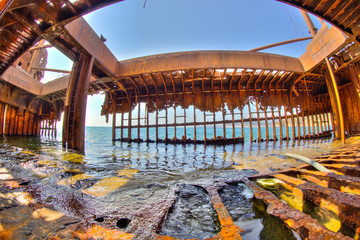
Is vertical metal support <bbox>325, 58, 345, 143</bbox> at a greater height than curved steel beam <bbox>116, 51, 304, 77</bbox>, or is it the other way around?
curved steel beam <bbox>116, 51, 304, 77</bbox>

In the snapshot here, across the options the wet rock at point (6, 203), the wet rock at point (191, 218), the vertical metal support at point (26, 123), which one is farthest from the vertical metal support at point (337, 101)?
the vertical metal support at point (26, 123)

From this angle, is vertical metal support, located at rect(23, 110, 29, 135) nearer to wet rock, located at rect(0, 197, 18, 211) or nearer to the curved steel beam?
the curved steel beam

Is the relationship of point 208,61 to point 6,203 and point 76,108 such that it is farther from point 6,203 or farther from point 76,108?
point 6,203

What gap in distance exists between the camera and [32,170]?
3115 mm

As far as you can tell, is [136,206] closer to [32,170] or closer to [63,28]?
[32,170]

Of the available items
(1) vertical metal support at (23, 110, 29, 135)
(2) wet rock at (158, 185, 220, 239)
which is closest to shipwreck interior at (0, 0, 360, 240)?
(2) wet rock at (158, 185, 220, 239)

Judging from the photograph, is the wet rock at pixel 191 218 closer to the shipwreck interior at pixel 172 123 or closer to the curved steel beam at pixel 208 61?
the shipwreck interior at pixel 172 123

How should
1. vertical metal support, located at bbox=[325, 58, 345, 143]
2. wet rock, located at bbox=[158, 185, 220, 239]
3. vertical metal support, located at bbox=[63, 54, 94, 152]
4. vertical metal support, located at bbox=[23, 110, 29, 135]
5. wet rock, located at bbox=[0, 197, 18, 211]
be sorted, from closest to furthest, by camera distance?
wet rock, located at bbox=[158, 185, 220, 239] < wet rock, located at bbox=[0, 197, 18, 211] < vertical metal support, located at bbox=[63, 54, 94, 152] < vertical metal support, located at bbox=[325, 58, 345, 143] < vertical metal support, located at bbox=[23, 110, 29, 135]

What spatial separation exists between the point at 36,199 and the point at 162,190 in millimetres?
1624

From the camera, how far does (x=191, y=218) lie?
1585 mm

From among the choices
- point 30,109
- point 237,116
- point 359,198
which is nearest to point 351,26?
point 237,116

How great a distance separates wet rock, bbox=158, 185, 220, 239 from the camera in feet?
4.35

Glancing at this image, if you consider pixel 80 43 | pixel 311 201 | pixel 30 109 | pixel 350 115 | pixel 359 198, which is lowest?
pixel 311 201

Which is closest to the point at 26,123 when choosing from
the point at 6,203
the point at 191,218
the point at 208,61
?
the point at 208,61
